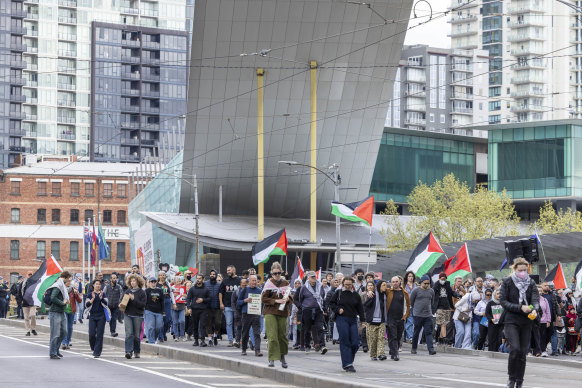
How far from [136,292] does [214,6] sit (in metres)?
29.5

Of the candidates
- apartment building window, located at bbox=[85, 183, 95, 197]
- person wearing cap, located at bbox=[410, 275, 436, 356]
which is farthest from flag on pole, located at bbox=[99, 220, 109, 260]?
apartment building window, located at bbox=[85, 183, 95, 197]

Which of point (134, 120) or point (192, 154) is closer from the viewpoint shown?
point (192, 154)

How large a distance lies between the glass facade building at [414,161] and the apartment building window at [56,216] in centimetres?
3375

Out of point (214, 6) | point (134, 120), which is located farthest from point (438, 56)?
point (214, 6)

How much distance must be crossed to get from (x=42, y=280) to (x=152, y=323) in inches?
241

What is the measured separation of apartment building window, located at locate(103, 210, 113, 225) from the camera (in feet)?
355

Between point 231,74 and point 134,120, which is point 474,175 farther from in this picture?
point 134,120

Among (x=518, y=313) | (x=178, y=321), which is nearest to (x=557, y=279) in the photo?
Answer: (x=178, y=321)

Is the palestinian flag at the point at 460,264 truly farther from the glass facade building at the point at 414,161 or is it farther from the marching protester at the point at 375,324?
the glass facade building at the point at 414,161

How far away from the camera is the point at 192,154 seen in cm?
5822

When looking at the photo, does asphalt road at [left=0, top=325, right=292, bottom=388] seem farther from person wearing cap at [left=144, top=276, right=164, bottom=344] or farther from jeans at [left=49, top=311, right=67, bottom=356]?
person wearing cap at [left=144, top=276, right=164, bottom=344]

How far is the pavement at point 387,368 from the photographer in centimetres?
1692

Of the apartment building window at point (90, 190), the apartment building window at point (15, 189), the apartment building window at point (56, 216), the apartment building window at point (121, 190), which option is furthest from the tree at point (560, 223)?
the apartment building window at point (15, 189)

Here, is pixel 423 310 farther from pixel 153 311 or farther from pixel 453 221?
pixel 453 221
